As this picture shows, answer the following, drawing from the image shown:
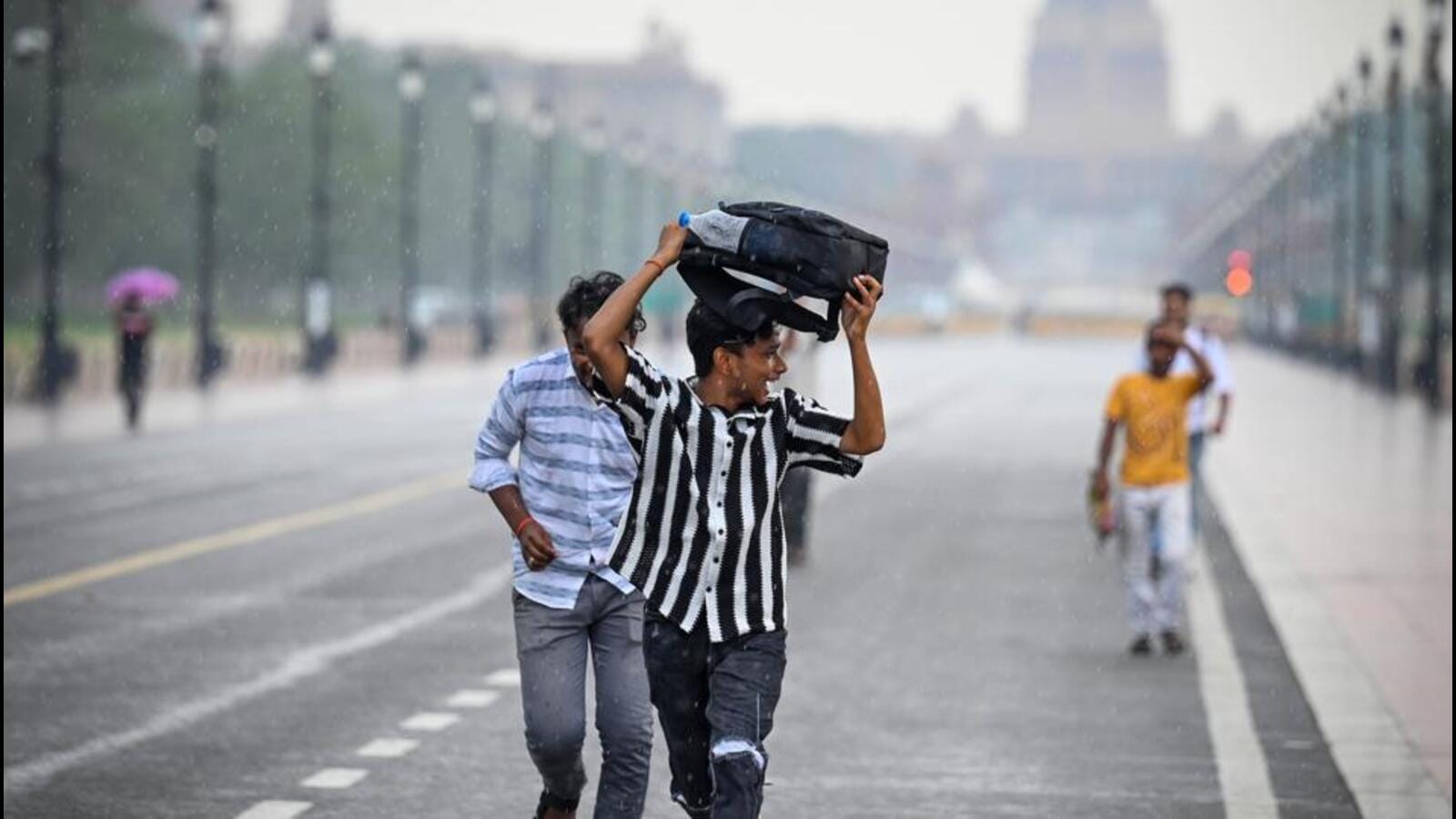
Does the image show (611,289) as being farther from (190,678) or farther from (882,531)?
(882,531)

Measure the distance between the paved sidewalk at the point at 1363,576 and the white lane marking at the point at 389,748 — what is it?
128 inches

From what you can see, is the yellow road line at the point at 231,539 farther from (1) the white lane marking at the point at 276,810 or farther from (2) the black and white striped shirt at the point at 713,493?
(2) the black and white striped shirt at the point at 713,493

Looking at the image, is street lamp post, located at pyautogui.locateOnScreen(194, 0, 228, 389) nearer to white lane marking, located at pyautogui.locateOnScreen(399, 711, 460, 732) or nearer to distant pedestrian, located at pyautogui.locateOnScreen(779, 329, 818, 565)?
distant pedestrian, located at pyautogui.locateOnScreen(779, 329, 818, 565)

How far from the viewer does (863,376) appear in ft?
21.5

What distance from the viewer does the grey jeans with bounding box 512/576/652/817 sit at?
7508 millimetres

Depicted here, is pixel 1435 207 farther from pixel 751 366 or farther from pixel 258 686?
pixel 751 366

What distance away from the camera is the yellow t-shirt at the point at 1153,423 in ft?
44.9

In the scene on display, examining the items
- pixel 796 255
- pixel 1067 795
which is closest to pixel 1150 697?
pixel 1067 795

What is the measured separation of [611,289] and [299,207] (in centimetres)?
9090

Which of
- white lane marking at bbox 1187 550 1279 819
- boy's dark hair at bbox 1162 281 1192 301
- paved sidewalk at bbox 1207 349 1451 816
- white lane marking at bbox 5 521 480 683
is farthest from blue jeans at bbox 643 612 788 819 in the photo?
boy's dark hair at bbox 1162 281 1192 301

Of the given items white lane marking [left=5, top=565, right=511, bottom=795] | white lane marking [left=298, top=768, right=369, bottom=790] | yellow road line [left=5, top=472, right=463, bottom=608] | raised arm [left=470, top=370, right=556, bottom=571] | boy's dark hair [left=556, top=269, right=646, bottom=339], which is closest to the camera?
boy's dark hair [left=556, top=269, right=646, bottom=339]

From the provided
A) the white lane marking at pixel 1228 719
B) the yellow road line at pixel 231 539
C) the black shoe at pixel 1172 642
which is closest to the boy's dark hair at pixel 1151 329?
the black shoe at pixel 1172 642

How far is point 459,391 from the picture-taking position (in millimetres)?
53562

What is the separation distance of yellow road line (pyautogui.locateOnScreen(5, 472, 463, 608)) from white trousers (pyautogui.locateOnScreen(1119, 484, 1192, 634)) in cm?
594
